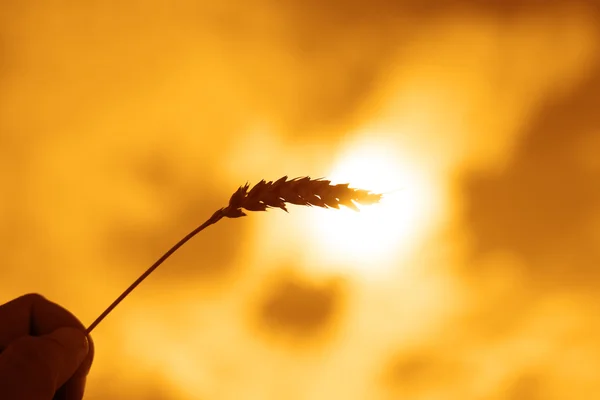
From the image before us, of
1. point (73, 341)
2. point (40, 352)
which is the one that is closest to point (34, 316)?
point (73, 341)

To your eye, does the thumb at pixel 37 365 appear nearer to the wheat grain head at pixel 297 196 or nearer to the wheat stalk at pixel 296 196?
the wheat stalk at pixel 296 196

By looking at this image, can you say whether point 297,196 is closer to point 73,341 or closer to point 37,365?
point 73,341

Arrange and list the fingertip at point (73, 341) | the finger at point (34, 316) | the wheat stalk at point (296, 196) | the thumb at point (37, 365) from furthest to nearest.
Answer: the wheat stalk at point (296, 196) < the finger at point (34, 316) < the fingertip at point (73, 341) < the thumb at point (37, 365)

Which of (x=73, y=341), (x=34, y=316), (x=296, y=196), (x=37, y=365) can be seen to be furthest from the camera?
(x=296, y=196)

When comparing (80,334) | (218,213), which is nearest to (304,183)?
(218,213)

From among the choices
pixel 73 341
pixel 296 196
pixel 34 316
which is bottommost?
pixel 34 316

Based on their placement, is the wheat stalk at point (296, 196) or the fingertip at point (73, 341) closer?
the fingertip at point (73, 341)

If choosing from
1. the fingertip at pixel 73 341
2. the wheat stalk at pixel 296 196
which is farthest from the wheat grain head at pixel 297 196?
the fingertip at pixel 73 341
